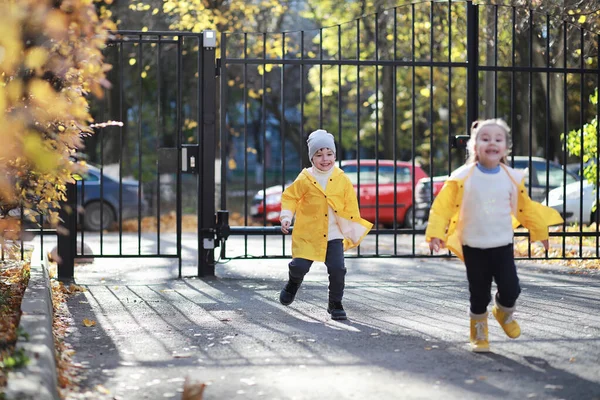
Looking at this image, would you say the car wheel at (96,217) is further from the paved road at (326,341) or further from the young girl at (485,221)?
the young girl at (485,221)

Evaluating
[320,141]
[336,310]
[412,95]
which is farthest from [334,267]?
[412,95]

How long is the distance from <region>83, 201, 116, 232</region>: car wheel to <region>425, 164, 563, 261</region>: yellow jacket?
46.5 feet

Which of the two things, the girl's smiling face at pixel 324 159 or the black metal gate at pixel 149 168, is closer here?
the girl's smiling face at pixel 324 159

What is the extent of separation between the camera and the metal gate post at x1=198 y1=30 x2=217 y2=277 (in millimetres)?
10013

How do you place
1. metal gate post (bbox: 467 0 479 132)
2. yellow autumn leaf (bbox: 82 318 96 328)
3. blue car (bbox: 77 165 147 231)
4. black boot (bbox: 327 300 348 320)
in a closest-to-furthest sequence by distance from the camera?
1. yellow autumn leaf (bbox: 82 318 96 328)
2. black boot (bbox: 327 300 348 320)
3. metal gate post (bbox: 467 0 479 132)
4. blue car (bbox: 77 165 147 231)

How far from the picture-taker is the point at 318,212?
7695 millimetres

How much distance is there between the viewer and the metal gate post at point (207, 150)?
10013 millimetres

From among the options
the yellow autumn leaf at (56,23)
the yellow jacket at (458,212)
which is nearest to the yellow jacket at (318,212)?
the yellow jacket at (458,212)

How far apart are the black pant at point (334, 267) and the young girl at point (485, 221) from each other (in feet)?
4.69

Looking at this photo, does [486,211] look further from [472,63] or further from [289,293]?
[472,63]

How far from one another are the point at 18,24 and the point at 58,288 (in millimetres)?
3754

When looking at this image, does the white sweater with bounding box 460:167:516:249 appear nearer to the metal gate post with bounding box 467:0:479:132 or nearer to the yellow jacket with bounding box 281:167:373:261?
the yellow jacket with bounding box 281:167:373:261

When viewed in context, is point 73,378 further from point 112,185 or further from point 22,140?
point 112,185

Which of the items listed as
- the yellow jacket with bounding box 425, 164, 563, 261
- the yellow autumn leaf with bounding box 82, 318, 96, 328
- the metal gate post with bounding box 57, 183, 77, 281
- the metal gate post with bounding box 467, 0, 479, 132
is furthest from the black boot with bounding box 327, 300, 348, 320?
the metal gate post with bounding box 467, 0, 479, 132
